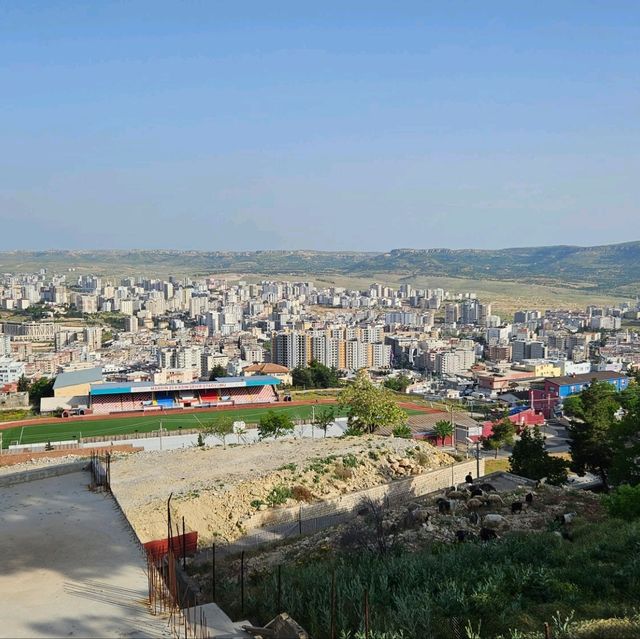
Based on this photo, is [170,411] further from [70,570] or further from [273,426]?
[70,570]

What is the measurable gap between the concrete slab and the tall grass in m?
1.09

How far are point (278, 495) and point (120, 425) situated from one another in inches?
816

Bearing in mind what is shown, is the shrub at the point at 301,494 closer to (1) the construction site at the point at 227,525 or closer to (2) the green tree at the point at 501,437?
(1) the construction site at the point at 227,525

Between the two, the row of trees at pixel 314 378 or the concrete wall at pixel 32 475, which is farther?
the row of trees at pixel 314 378

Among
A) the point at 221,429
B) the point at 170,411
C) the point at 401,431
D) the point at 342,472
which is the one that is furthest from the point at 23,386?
the point at 342,472

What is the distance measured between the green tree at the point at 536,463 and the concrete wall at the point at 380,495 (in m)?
1.10

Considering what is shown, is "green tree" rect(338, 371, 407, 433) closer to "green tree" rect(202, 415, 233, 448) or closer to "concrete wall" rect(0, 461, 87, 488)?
"green tree" rect(202, 415, 233, 448)

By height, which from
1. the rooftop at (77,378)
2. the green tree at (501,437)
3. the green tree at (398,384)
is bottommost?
the green tree at (398,384)

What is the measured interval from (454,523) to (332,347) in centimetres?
5623

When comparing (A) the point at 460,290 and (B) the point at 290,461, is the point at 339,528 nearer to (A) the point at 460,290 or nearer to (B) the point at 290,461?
(B) the point at 290,461

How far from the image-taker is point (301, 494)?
41.8 feet

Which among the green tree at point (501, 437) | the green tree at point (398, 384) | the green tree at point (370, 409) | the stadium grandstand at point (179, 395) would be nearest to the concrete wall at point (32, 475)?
the green tree at point (370, 409)

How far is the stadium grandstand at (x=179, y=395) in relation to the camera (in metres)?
35.6

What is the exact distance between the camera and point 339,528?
10.6m
